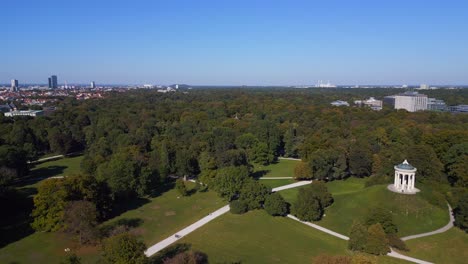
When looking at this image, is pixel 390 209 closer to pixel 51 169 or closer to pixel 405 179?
pixel 405 179

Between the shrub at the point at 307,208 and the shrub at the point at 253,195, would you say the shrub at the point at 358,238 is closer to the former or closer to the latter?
the shrub at the point at 307,208

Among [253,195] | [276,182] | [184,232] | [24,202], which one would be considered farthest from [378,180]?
[24,202]

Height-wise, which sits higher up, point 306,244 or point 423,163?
point 423,163

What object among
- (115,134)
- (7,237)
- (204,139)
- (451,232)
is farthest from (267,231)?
(115,134)

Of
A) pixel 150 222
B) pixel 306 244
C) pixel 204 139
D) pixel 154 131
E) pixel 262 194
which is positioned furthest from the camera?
pixel 154 131

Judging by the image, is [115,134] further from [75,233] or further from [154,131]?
[75,233]

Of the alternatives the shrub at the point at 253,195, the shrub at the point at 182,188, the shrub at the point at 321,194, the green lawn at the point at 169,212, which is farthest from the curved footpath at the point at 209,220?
the shrub at the point at 182,188
